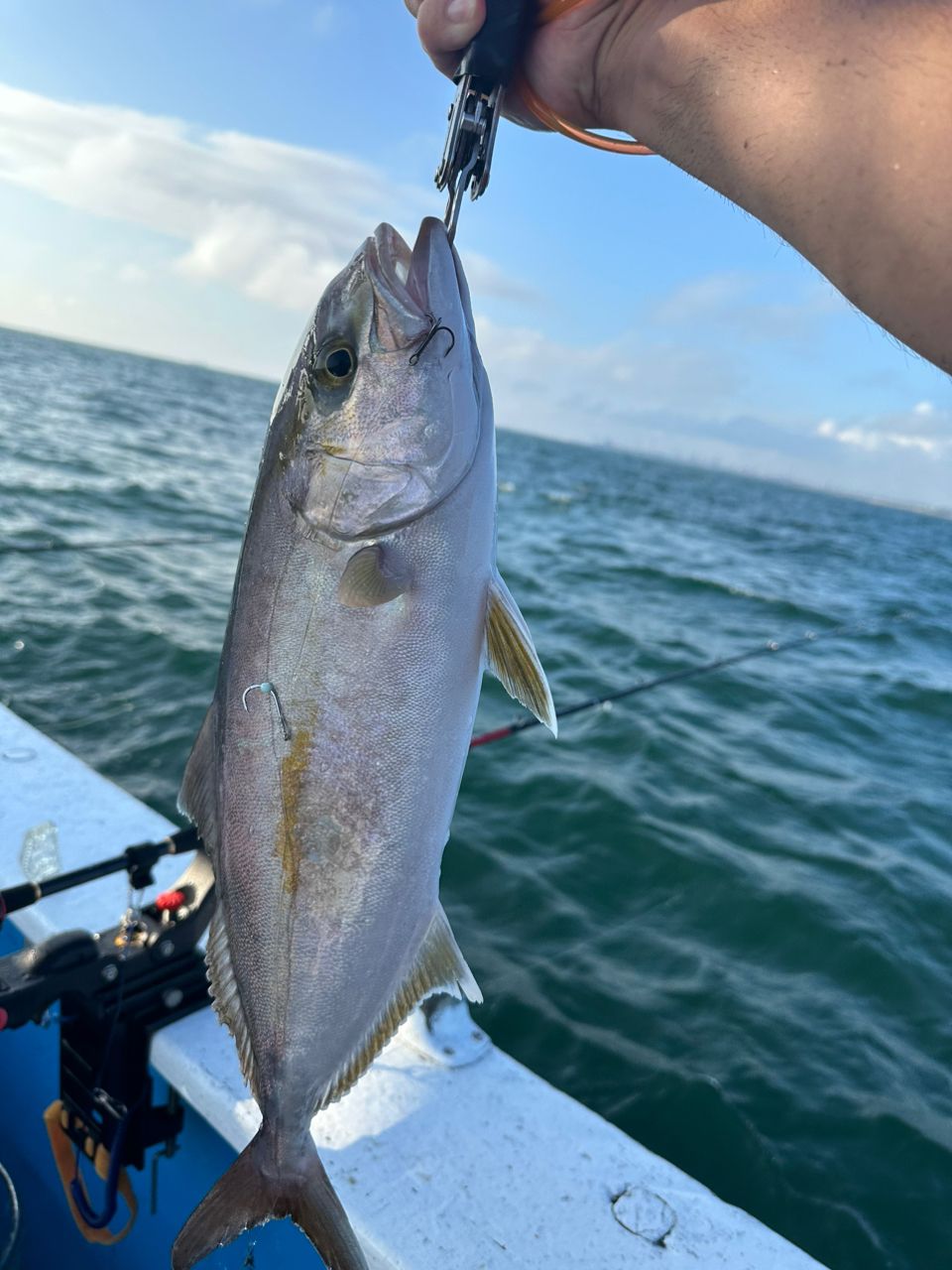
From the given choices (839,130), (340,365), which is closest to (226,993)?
(340,365)

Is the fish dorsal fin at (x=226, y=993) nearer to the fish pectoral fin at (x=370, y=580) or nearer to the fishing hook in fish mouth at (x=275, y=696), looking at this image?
the fishing hook in fish mouth at (x=275, y=696)

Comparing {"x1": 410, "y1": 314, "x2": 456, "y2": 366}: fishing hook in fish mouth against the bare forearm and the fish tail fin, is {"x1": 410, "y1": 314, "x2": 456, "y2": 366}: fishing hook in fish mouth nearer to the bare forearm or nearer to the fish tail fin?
the bare forearm

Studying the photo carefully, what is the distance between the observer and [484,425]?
1845 millimetres

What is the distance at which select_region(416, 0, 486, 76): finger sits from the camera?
1.55m

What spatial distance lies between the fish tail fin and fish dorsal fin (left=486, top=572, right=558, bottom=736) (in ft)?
3.35

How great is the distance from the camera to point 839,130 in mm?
1115

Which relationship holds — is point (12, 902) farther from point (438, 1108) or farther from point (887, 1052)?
point (887, 1052)

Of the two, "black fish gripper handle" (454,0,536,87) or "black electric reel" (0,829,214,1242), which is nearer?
"black fish gripper handle" (454,0,536,87)

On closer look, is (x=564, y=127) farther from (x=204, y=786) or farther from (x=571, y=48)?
(x=204, y=786)

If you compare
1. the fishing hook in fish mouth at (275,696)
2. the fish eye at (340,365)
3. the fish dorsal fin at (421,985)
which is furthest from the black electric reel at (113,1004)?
the fish eye at (340,365)

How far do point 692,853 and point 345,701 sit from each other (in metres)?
5.15

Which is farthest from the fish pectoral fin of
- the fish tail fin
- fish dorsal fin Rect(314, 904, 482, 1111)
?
the fish tail fin

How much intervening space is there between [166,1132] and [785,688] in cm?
946

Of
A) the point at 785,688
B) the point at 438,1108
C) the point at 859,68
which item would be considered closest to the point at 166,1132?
the point at 438,1108
